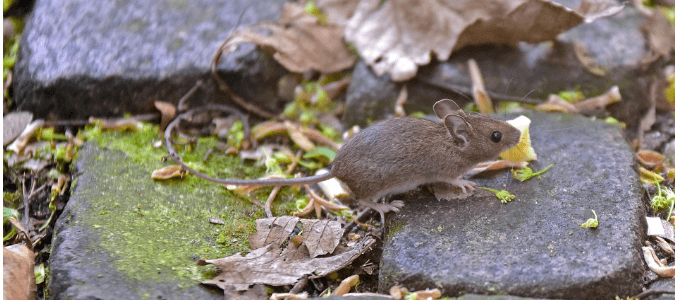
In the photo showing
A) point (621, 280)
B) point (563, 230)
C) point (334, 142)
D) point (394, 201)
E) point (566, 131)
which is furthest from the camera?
point (334, 142)

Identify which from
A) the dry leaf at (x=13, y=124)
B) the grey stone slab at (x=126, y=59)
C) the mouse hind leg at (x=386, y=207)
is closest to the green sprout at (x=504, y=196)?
the mouse hind leg at (x=386, y=207)

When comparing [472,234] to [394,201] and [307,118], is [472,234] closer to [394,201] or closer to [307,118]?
[394,201]

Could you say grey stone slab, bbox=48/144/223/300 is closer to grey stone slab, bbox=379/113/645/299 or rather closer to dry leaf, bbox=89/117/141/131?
dry leaf, bbox=89/117/141/131

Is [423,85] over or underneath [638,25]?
underneath

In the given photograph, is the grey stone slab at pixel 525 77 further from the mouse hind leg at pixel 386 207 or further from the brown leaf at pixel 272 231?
the brown leaf at pixel 272 231

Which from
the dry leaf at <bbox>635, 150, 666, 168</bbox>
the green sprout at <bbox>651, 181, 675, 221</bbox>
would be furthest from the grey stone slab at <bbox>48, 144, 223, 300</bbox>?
the dry leaf at <bbox>635, 150, 666, 168</bbox>

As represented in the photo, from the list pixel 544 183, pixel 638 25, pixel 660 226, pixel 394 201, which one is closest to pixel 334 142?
pixel 394 201
